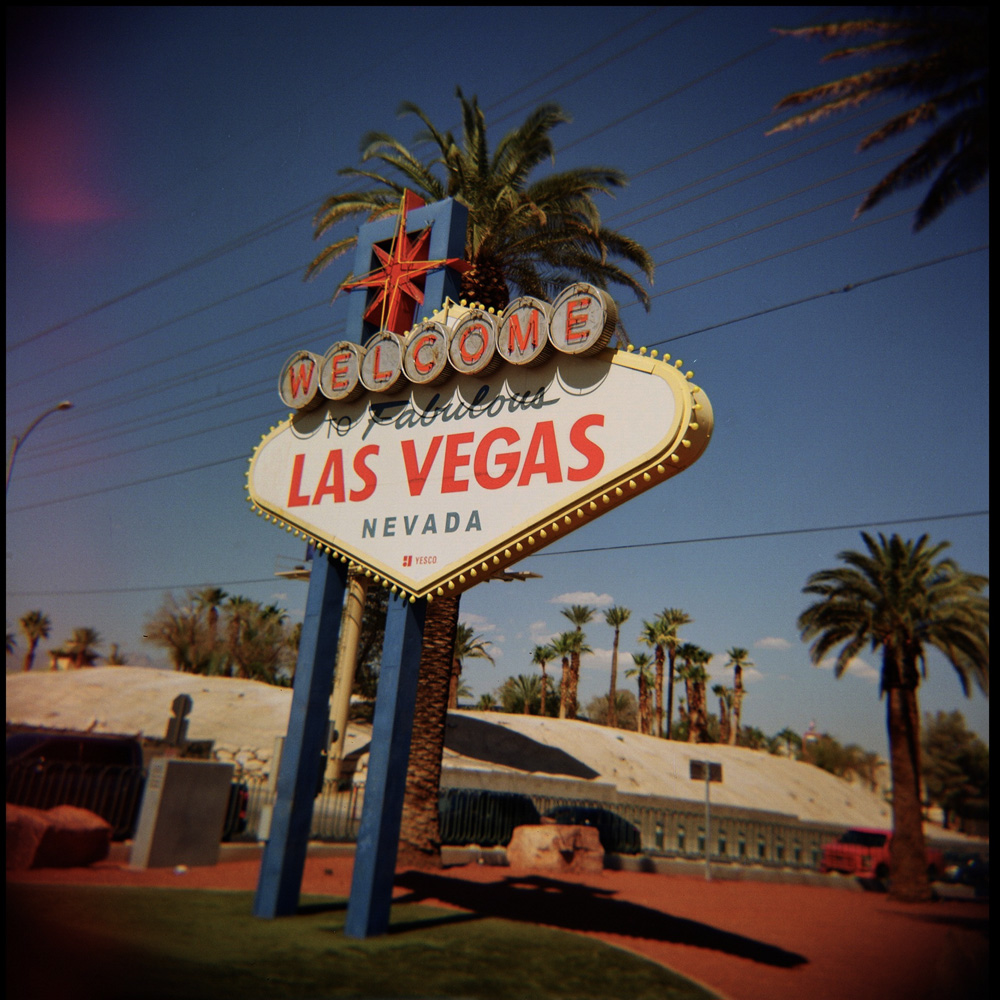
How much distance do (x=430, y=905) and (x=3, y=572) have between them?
30.0 ft

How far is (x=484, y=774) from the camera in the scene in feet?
95.7

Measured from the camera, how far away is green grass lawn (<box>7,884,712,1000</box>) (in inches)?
238

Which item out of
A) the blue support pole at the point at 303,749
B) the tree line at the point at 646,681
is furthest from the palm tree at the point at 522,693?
the blue support pole at the point at 303,749

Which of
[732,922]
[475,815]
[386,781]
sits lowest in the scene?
[732,922]

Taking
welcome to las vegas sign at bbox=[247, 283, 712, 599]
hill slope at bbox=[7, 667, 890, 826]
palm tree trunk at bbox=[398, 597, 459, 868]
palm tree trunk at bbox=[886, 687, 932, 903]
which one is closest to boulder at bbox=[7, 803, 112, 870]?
welcome to las vegas sign at bbox=[247, 283, 712, 599]

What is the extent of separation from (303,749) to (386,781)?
1662 mm

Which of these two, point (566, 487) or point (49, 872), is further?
point (49, 872)

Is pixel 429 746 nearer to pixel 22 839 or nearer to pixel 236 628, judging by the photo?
pixel 22 839

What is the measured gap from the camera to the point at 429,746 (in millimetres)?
16734

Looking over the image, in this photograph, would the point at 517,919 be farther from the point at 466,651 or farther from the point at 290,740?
the point at 466,651

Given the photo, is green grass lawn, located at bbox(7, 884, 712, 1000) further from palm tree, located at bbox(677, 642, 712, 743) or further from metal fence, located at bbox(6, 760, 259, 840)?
palm tree, located at bbox(677, 642, 712, 743)

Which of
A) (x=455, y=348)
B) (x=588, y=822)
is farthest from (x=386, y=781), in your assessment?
(x=588, y=822)

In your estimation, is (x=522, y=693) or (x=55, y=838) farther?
(x=522, y=693)

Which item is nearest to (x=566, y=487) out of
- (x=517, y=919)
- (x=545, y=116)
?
(x=517, y=919)
